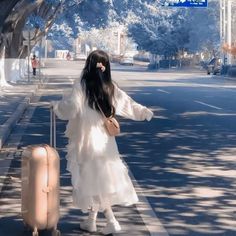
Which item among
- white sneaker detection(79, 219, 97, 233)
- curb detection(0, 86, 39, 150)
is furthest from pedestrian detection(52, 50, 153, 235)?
curb detection(0, 86, 39, 150)

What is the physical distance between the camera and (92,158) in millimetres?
6871

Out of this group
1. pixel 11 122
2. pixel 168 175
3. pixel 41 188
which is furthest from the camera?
pixel 11 122

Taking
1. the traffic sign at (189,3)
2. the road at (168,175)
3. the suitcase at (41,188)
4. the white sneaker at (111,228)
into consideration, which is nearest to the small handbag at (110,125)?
the suitcase at (41,188)

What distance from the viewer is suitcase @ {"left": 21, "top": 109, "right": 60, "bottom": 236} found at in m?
6.68

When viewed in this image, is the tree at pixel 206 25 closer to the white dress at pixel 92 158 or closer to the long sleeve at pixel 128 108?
the long sleeve at pixel 128 108

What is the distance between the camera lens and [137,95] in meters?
31.1

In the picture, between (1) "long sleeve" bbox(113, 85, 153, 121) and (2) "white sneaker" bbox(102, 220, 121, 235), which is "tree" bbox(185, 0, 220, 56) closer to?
(1) "long sleeve" bbox(113, 85, 153, 121)

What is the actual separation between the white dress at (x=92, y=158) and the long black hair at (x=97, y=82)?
0.23 ft

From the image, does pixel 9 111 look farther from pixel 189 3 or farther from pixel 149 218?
pixel 189 3

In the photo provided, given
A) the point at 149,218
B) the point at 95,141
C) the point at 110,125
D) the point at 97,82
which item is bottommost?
the point at 149,218

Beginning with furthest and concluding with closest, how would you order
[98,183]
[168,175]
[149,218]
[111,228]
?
1. [168,175]
2. [149,218]
3. [111,228]
4. [98,183]

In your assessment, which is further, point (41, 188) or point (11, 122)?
point (11, 122)

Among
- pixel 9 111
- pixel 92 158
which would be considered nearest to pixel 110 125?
pixel 92 158

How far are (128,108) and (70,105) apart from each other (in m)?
0.62
